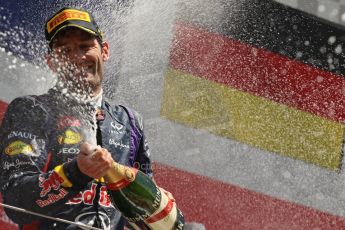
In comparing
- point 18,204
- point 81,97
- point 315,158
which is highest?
point 81,97

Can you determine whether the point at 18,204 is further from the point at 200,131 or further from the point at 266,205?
the point at 266,205

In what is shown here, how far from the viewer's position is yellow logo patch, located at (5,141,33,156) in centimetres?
138

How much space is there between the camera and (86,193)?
4.73ft

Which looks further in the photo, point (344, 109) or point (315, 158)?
point (344, 109)

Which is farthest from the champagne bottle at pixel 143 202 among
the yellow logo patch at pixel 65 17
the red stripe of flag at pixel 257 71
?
the red stripe of flag at pixel 257 71

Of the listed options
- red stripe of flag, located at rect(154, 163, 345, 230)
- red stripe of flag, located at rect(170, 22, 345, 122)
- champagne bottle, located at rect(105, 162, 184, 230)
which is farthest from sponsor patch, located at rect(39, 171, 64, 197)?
red stripe of flag, located at rect(170, 22, 345, 122)

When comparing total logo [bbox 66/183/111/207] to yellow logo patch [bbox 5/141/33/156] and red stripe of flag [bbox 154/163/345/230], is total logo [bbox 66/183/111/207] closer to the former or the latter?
yellow logo patch [bbox 5/141/33/156]

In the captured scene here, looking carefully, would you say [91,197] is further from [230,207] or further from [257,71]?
[257,71]

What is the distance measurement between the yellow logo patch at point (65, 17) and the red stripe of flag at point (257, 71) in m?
1.25

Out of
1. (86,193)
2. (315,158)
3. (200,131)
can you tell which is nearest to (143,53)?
(200,131)

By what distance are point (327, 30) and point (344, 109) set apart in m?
0.43

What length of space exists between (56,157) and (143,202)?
228 millimetres

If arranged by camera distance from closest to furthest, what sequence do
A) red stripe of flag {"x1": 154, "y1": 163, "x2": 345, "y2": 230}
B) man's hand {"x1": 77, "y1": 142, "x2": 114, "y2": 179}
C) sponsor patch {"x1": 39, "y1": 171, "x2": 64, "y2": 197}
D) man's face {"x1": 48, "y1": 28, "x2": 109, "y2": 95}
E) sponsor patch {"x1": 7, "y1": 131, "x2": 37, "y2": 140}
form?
man's hand {"x1": 77, "y1": 142, "x2": 114, "y2": 179}, sponsor patch {"x1": 39, "y1": 171, "x2": 64, "y2": 197}, sponsor patch {"x1": 7, "y1": 131, "x2": 37, "y2": 140}, man's face {"x1": 48, "y1": 28, "x2": 109, "y2": 95}, red stripe of flag {"x1": 154, "y1": 163, "x2": 345, "y2": 230}

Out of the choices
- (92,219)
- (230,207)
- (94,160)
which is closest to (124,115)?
(92,219)
